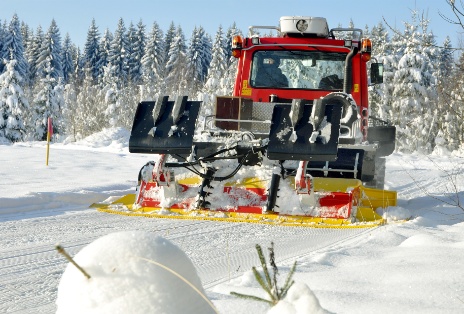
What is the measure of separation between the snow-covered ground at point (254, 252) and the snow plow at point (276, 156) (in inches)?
18.2

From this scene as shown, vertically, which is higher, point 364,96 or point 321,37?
point 321,37

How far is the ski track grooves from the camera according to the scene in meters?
3.48

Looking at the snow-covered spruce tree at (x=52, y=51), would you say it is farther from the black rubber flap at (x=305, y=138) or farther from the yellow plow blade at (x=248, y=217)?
the black rubber flap at (x=305, y=138)

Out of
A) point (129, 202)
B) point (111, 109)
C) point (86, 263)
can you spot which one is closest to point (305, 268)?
point (86, 263)

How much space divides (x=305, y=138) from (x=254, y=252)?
5.50ft

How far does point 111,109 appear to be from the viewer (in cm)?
4212

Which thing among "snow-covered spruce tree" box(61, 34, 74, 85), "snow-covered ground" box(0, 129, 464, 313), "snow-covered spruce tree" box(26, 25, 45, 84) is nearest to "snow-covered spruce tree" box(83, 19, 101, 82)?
"snow-covered spruce tree" box(61, 34, 74, 85)

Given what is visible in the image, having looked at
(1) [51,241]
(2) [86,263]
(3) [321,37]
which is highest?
(3) [321,37]

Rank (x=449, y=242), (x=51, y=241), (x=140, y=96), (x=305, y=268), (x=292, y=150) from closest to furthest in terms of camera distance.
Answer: (x=305, y=268) < (x=449, y=242) < (x=51, y=241) < (x=292, y=150) < (x=140, y=96)

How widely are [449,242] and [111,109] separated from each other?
129 ft

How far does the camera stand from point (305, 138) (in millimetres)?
5992

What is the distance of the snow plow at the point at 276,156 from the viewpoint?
20.0 ft

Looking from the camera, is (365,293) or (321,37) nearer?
(365,293)

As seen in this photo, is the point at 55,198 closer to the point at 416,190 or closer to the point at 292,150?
the point at 292,150
